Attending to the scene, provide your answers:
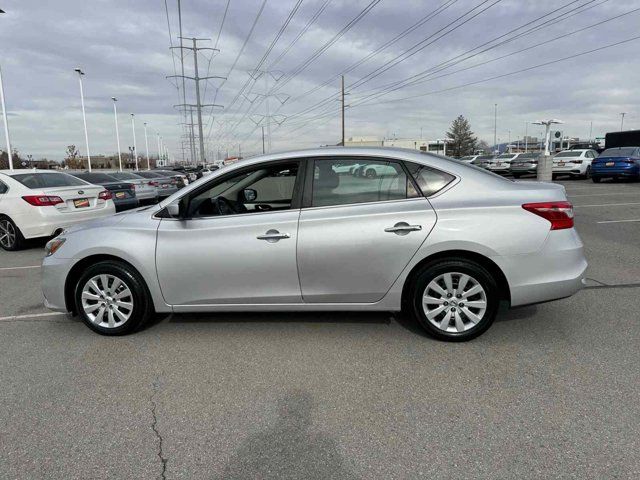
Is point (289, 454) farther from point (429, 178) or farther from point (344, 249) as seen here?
point (429, 178)

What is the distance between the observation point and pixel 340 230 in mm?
3859

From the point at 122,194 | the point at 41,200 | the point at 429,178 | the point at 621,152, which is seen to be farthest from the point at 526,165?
the point at 429,178

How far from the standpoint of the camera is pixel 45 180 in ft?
29.7

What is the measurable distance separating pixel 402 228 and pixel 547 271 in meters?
1.23

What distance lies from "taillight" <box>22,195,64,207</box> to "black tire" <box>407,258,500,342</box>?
24.4 feet

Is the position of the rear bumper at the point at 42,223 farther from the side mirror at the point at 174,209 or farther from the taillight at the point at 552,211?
the taillight at the point at 552,211

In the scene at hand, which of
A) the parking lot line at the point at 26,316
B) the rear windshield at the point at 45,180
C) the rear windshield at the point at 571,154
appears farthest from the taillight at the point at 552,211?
the rear windshield at the point at 571,154

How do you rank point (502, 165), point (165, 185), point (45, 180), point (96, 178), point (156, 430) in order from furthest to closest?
point (502, 165), point (165, 185), point (96, 178), point (45, 180), point (156, 430)

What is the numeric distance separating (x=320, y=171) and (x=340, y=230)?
1.93 ft

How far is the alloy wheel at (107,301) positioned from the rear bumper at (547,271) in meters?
3.25

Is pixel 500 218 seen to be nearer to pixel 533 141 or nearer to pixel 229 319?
pixel 229 319

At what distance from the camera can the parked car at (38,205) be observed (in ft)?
27.9

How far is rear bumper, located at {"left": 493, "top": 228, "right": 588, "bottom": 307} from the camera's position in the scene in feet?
12.3

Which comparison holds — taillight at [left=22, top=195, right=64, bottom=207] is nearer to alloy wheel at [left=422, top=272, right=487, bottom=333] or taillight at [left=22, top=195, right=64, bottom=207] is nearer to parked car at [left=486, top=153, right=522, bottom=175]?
alloy wheel at [left=422, top=272, right=487, bottom=333]
